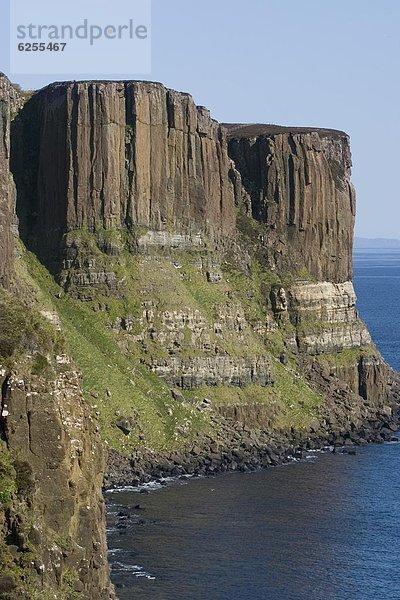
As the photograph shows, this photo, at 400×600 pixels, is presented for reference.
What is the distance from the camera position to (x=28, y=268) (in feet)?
463

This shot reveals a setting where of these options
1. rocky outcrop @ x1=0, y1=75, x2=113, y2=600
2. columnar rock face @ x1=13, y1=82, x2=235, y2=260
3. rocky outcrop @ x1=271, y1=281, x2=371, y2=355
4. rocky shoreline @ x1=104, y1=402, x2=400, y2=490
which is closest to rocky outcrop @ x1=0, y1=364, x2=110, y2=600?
rocky outcrop @ x1=0, y1=75, x2=113, y2=600

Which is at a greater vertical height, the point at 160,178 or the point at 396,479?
the point at 160,178

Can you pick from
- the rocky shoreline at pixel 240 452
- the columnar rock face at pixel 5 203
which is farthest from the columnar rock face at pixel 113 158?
the rocky shoreline at pixel 240 452

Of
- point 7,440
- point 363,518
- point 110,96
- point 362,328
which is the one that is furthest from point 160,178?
point 7,440

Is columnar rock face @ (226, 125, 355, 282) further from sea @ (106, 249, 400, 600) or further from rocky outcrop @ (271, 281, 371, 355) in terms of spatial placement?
sea @ (106, 249, 400, 600)

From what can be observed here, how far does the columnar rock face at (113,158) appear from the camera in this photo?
14300 cm

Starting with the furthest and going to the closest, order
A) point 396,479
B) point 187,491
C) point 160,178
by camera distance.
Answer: point 160,178 → point 396,479 → point 187,491

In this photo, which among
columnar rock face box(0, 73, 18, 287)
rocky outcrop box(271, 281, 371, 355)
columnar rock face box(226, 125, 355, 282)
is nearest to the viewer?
columnar rock face box(0, 73, 18, 287)

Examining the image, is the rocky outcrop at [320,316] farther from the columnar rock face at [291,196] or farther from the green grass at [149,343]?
the green grass at [149,343]

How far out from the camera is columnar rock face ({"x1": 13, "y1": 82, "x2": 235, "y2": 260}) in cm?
14300

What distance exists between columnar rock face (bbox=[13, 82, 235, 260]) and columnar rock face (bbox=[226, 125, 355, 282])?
16336 mm

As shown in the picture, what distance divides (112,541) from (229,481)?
25.8 meters

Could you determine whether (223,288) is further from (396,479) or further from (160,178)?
(396,479)

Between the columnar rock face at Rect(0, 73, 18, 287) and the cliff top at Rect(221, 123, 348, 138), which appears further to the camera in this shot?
the cliff top at Rect(221, 123, 348, 138)
